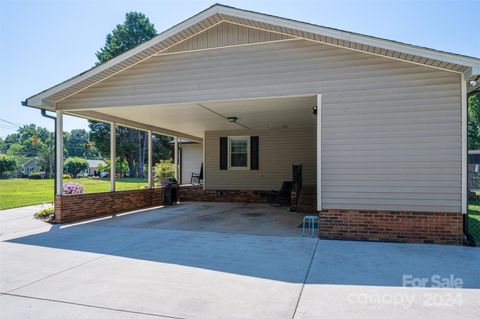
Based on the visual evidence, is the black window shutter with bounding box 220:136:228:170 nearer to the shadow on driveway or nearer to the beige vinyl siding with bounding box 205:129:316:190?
the beige vinyl siding with bounding box 205:129:316:190

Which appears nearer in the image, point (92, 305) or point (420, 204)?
point (92, 305)

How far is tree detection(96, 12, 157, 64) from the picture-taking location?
107 feet

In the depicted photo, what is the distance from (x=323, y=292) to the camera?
3393 mm

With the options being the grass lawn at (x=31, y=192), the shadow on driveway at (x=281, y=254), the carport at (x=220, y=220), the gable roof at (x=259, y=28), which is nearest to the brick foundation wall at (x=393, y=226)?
the shadow on driveway at (x=281, y=254)

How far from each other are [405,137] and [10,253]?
23.3ft

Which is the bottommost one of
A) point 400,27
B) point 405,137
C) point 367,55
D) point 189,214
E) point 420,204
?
point 189,214

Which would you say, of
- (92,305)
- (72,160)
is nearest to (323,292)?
(92,305)

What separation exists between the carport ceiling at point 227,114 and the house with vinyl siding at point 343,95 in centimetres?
18

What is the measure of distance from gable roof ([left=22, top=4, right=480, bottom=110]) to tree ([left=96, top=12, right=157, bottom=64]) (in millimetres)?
27798

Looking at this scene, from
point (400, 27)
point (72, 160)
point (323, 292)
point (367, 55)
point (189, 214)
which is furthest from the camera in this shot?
point (72, 160)

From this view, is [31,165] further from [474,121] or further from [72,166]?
[474,121]

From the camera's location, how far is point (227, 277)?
3.90 m

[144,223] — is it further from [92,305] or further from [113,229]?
[92,305]

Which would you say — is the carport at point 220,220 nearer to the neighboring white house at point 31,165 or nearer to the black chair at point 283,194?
the black chair at point 283,194
